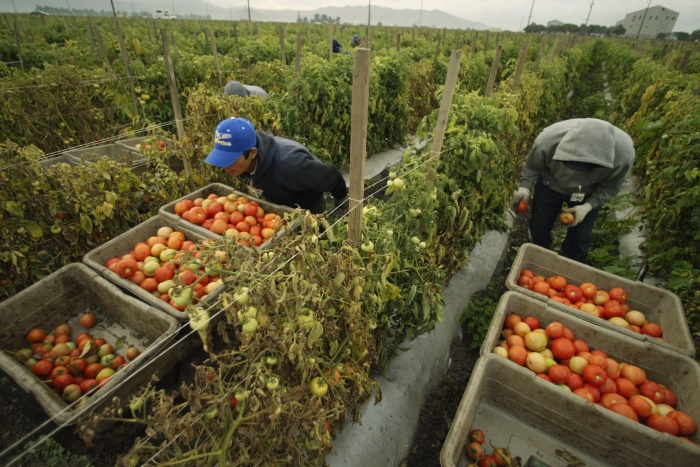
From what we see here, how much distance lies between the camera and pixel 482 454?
201 cm

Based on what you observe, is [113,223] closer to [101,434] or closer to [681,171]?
[101,434]

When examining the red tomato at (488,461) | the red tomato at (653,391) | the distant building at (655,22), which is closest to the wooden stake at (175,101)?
the red tomato at (488,461)

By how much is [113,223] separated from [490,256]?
13.7 feet

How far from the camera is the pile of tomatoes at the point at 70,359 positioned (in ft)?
6.91

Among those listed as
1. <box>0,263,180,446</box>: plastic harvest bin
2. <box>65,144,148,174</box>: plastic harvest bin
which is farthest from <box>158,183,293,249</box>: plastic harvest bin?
<box>65,144,148,174</box>: plastic harvest bin

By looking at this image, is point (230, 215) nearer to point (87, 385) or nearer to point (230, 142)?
point (230, 142)

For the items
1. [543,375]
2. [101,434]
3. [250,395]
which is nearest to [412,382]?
[543,375]

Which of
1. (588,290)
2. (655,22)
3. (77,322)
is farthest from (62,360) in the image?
(655,22)

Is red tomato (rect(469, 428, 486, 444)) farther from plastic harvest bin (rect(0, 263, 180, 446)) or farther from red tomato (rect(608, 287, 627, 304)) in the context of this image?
plastic harvest bin (rect(0, 263, 180, 446))

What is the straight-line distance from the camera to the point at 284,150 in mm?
3055

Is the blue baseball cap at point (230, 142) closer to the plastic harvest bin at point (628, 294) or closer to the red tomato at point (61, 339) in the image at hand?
the red tomato at point (61, 339)

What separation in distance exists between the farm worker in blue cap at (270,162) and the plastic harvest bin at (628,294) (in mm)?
1810

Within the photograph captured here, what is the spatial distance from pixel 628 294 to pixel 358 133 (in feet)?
8.81

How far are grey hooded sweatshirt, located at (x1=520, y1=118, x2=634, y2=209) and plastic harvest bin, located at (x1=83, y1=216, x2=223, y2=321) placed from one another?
10.4ft
